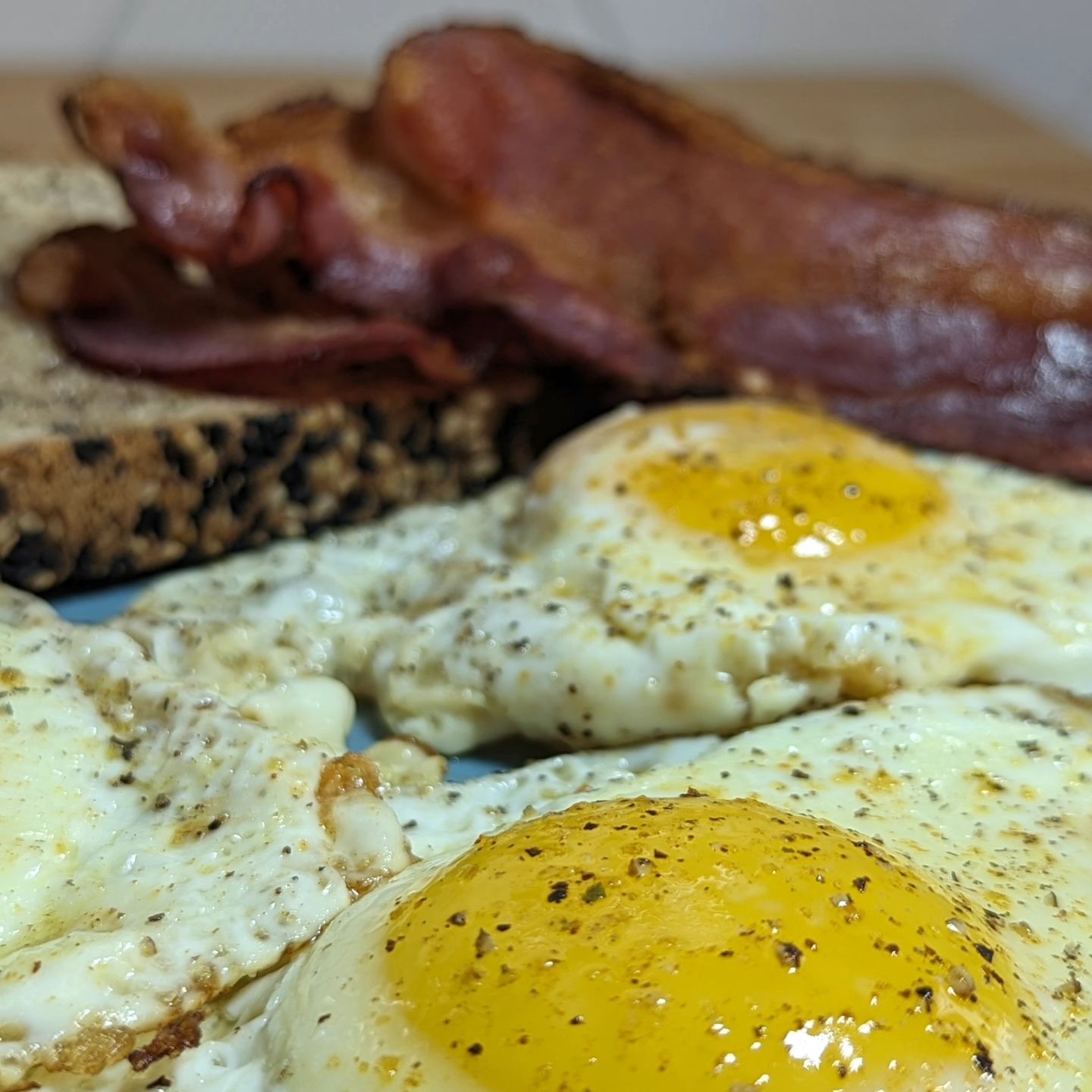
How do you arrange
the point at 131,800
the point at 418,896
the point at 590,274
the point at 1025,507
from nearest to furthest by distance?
the point at 418,896
the point at 131,800
the point at 1025,507
the point at 590,274

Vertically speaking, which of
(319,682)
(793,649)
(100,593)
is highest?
(793,649)

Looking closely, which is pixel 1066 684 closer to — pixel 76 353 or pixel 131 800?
pixel 131 800

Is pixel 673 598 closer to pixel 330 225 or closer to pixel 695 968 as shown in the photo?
pixel 695 968

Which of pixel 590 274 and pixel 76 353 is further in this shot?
pixel 590 274

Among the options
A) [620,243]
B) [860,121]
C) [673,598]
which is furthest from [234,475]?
[860,121]

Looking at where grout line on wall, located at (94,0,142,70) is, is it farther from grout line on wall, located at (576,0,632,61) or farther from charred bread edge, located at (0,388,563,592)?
charred bread edge, located at (0,388,563,592)

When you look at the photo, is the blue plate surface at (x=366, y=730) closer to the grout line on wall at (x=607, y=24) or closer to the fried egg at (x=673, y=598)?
the fried egg at (x=673, y=598)

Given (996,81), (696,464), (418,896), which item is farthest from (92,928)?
(996,81)
